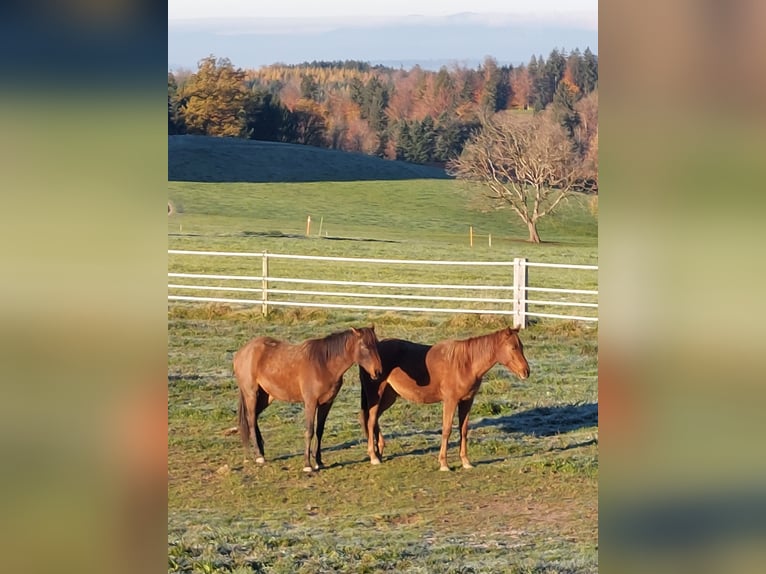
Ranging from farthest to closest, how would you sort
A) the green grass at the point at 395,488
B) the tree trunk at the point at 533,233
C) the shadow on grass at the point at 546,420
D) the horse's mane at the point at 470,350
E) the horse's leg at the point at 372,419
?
the tree trunk at the point at 533,233, the shadow on grass at the point at 546,420, the horse's leg at the point at 372,419, the horse's mane at the point at 470,350, the green grass at the point at 395,488

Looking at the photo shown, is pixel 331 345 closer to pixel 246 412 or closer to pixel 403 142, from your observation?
pixel 246 412

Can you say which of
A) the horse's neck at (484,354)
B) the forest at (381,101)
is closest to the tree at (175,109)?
the forest at (381,101)

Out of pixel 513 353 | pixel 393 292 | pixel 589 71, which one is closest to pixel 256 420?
pixel 513 353

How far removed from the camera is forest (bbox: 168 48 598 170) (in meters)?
17.4

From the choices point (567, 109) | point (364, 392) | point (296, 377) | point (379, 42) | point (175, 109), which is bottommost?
point (364, 392)

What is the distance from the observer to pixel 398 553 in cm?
477

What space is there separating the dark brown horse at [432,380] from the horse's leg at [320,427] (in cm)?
25

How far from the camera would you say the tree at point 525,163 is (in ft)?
59.5

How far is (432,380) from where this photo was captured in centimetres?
620

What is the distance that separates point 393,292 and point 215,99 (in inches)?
308
